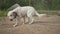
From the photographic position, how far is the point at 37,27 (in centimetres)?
154

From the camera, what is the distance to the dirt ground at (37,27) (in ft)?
4.95

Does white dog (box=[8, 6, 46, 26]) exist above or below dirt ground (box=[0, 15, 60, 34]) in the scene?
above

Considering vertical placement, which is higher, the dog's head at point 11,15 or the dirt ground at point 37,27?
the dog's head at point 11,15

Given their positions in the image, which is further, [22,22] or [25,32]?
[22,22]

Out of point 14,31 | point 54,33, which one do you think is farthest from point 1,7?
point 54,33

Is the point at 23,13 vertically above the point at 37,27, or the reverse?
the point at 23,13

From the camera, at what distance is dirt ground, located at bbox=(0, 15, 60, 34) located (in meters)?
1.51

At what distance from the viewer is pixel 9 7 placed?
1522 millimetres

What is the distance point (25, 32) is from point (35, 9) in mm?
216

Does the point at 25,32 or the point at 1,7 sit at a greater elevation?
the point at 1,7

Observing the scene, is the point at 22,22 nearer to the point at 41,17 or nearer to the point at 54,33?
the point at 41,17

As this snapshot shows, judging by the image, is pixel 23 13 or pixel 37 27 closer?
pixel 37 27

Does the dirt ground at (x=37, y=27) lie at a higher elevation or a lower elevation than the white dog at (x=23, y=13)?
lower

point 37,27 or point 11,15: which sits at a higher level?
point 11,15
